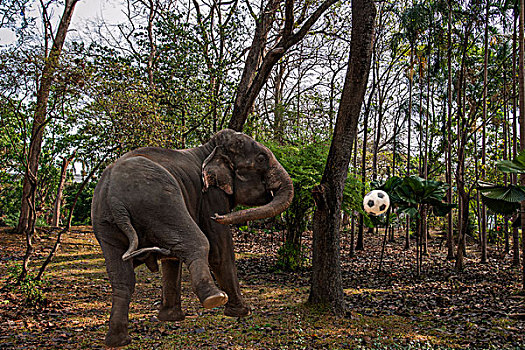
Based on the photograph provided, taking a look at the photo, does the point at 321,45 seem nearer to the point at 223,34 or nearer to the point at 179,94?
the point at 223,34

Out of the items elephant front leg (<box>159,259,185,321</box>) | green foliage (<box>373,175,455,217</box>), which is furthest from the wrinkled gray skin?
green foliage (<box>373,175,455,217</box>)

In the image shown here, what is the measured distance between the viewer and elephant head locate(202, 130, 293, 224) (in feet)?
11.4

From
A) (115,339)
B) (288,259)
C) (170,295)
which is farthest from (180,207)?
(288,259)

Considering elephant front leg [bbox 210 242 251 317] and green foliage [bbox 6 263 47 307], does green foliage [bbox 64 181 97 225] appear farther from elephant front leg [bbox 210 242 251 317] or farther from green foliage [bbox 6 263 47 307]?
elephant front leg [bbox 210 242 251 317]

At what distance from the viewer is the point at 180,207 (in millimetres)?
3020

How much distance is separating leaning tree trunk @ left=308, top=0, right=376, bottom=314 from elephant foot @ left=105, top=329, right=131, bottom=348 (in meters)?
4.32

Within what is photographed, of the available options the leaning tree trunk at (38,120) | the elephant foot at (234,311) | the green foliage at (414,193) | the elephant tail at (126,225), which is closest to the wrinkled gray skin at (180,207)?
the elephant tail at (126,225)

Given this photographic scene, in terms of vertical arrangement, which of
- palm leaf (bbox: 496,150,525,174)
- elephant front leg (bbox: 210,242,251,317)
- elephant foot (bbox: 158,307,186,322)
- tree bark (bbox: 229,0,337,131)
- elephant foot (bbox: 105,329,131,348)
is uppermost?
tree bark (bbox: 229,0,337,131)

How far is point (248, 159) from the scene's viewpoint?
3.53m

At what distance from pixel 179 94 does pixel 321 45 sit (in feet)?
31.1

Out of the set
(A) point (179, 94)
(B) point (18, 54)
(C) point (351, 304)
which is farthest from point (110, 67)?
(C) point (351, 304)

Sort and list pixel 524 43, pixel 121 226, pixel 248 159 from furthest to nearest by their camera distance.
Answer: pixel 524 43 < pixel 248 159 < pixel 121 226

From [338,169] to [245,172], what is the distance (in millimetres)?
3881

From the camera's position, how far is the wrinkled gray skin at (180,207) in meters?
2.90
